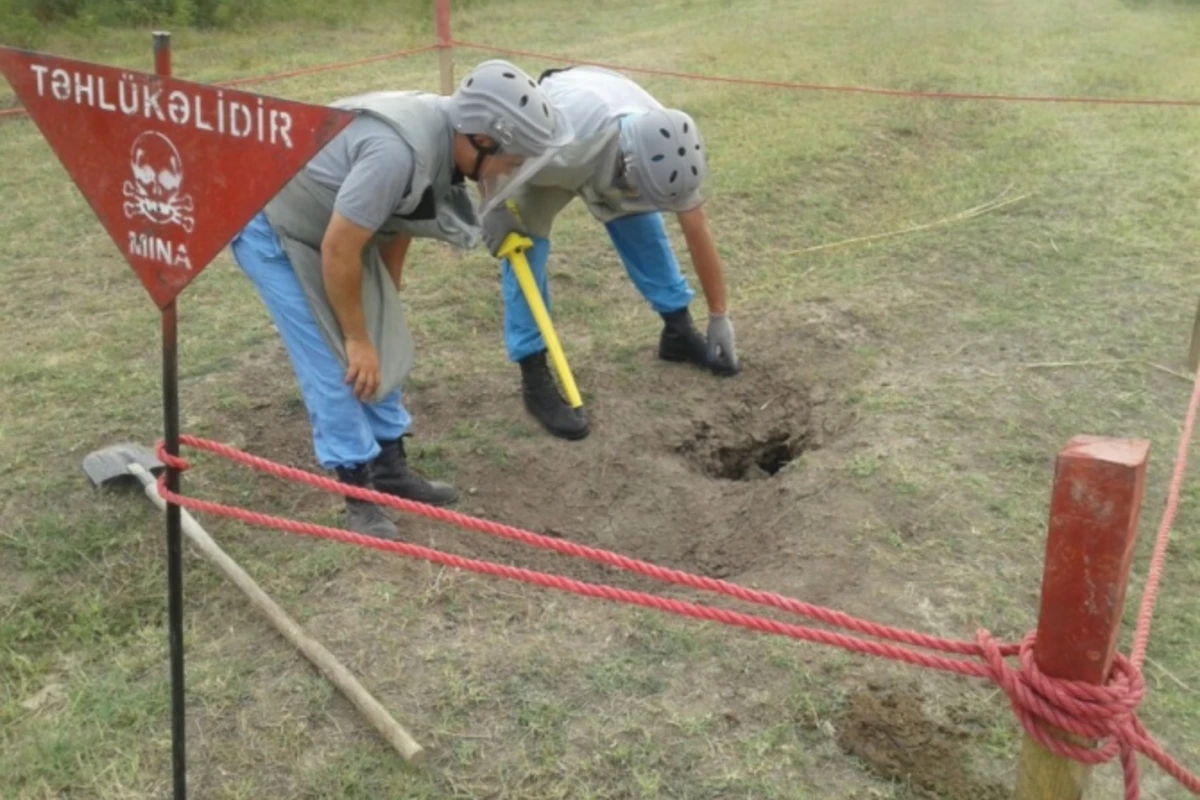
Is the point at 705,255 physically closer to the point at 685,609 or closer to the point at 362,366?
the point at 362,366

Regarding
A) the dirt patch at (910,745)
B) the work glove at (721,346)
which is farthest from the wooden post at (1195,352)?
the dirt patch at (910,745)

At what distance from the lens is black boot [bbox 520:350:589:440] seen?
4.36 meters

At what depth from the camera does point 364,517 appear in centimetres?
357

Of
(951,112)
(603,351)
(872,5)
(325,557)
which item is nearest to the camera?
(325,557)

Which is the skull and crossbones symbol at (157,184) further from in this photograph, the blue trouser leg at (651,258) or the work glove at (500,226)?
the blue trouser leg at (651,258)

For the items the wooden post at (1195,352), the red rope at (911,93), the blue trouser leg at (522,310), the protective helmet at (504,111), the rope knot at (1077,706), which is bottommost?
the wooden post at (1195,352)

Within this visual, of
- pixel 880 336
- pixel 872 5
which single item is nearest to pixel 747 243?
pixel 880 336

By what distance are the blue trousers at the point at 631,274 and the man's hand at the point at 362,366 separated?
3.17 ft

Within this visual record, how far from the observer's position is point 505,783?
105 inches

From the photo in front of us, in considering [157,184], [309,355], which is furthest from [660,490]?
[157,184]

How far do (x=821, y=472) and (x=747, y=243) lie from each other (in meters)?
2.61

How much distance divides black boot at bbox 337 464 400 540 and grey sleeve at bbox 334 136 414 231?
2.84 ft

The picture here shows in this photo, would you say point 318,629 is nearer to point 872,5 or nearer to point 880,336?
point 880,336

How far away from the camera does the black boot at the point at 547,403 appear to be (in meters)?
4.36
